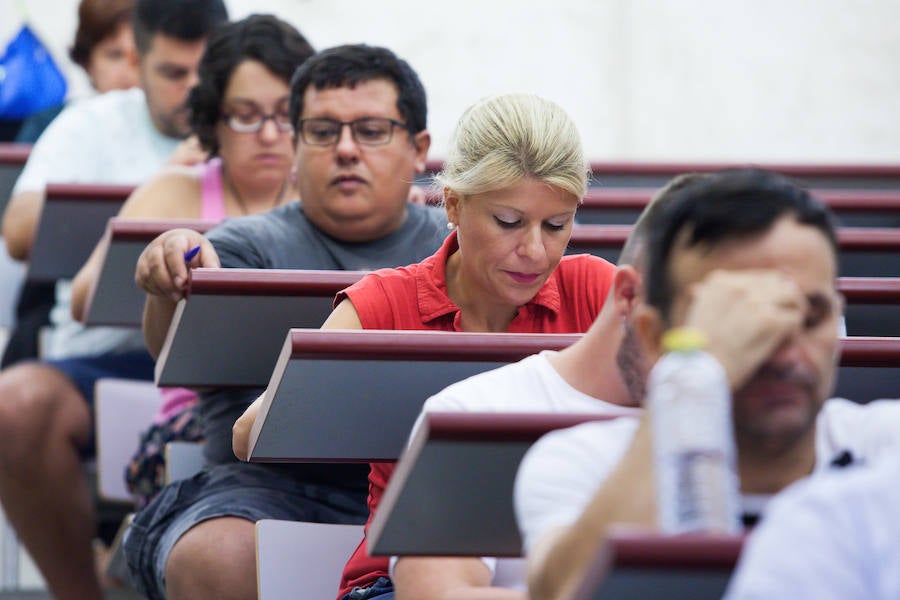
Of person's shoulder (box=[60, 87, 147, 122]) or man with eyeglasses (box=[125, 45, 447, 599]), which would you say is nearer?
man with eyeglasses (box=[125, 45, 447, 599])

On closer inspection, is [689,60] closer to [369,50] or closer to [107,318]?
[369,50]

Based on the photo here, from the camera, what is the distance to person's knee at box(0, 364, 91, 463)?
326cm

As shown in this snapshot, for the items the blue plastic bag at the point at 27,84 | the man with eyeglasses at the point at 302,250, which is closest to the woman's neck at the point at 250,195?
the man with eyeglasses at the point at 302,250

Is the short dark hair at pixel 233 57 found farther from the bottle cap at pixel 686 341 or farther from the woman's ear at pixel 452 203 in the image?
the bottle cap at pixel 686 341

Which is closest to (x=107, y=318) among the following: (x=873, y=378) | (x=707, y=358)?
(x=873, y=378)

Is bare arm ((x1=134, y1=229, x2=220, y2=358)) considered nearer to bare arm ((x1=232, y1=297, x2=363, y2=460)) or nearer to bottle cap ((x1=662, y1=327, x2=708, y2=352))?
bare arm ((x1=232, y1=297, x2=363, y2=460))

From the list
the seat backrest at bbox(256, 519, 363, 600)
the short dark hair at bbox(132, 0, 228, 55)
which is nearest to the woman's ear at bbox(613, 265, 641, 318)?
the seat backrest at bbox(256, 519, 363, 600)

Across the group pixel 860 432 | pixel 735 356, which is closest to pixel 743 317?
pixel 735 356

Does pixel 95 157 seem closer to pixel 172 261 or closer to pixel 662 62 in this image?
pixel 172 261

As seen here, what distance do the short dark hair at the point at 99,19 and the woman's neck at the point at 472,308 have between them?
2070 millimetres

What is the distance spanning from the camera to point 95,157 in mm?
3645

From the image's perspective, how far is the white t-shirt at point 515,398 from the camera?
69.5 inches

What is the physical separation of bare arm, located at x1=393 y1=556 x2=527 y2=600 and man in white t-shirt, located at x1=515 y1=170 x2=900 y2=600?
274mm

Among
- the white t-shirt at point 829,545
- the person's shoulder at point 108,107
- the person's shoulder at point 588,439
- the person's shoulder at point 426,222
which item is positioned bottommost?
the person's shoulder at point 426,222
